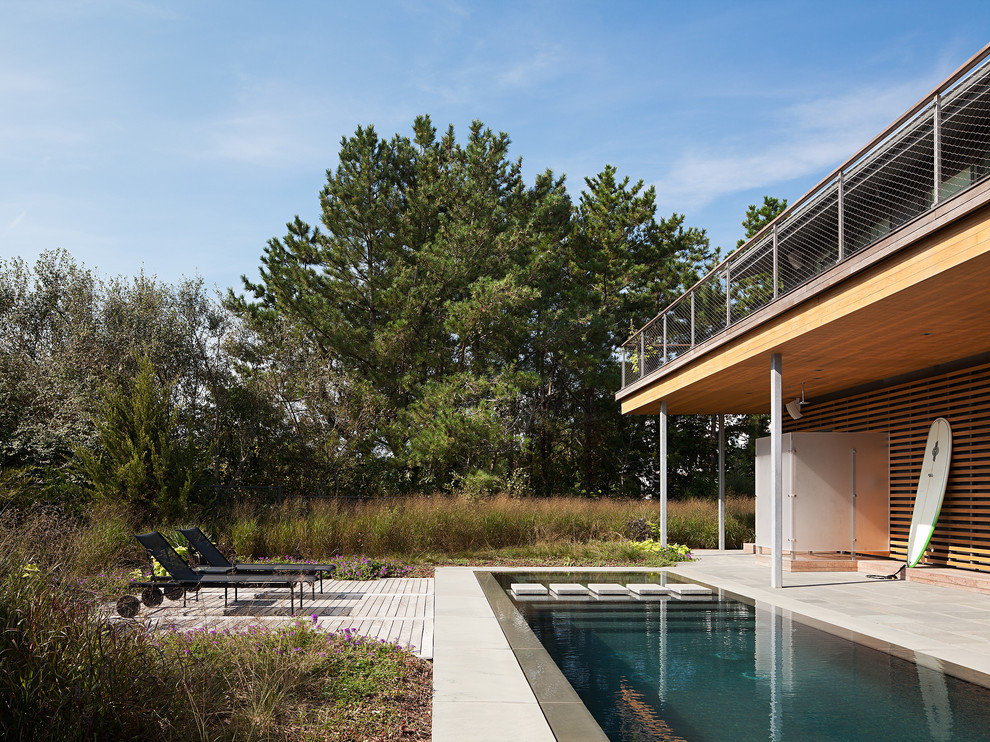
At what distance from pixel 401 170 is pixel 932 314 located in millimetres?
19493

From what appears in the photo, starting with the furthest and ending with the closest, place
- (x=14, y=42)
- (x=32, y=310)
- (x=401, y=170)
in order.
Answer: (x=401, y=170) → (x=32, y=310) → (x=14, y=42)

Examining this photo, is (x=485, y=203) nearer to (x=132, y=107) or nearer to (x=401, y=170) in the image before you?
(x=401, y=170)

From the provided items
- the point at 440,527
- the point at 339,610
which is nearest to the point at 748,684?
the point at 339,610

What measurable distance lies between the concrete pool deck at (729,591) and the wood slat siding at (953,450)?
3.23 ft

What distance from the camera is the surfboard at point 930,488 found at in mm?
10461

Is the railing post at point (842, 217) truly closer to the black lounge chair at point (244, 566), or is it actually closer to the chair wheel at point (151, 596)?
the black lounge chair at point (244, 566)

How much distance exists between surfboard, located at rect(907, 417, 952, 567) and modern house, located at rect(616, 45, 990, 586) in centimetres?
21

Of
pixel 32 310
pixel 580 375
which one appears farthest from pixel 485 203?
pixel 32 310

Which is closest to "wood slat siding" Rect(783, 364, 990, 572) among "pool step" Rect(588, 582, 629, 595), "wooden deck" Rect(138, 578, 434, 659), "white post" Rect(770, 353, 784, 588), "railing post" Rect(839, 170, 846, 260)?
"white post" Rect(770, 353, 784, 588)

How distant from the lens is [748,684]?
5.14 meters

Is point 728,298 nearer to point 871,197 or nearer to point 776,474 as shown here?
point 776,474

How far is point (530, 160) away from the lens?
2630 cm

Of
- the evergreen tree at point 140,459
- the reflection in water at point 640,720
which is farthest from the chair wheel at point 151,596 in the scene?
the evergreen tree at point 140,459

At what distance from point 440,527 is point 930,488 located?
766 centimetres
